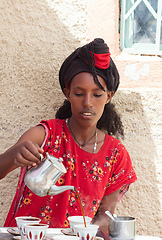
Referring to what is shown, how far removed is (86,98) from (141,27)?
982 millimetres

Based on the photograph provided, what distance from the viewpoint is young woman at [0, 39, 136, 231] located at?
174cm

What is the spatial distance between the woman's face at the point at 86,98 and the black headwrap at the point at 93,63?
0.10 feet

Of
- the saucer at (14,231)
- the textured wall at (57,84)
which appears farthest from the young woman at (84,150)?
the saucer at (14,231)

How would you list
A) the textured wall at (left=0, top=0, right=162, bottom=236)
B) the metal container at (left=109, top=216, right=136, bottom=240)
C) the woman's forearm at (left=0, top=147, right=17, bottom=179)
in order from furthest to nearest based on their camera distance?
the textured wall at (left=0, top=0, right=162, bottom=236) < the woman's forearm at (left=0, top=147, right=17, bottom=179) < the metal container at (left=109, top=216, right=136, bottom=240)

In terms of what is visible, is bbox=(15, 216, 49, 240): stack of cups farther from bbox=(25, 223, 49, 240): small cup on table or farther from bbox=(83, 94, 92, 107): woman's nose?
bbox=(83, 94, 92, 107): woman's nose

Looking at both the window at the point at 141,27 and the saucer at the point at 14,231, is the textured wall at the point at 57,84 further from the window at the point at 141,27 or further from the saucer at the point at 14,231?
the saucer at the point at 14,231

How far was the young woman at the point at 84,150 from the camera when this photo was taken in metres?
1.74

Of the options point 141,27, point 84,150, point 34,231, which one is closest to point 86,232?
point 34,231

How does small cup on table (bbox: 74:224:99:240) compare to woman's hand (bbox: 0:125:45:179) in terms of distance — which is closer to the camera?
small cup on table (bbox: 74:224:99:240)

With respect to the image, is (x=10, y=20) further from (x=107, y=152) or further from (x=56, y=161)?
Answer: (x=56, y=161)

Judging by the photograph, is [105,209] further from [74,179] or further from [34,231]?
[34,231]

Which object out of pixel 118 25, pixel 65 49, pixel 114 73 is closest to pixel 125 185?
pixel 114 73

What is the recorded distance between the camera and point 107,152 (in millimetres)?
1943

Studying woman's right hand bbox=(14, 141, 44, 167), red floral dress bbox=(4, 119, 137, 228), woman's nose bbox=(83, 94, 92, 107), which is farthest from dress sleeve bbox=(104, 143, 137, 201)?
woman's right hand bbox=(14, 141, 44, 167)
